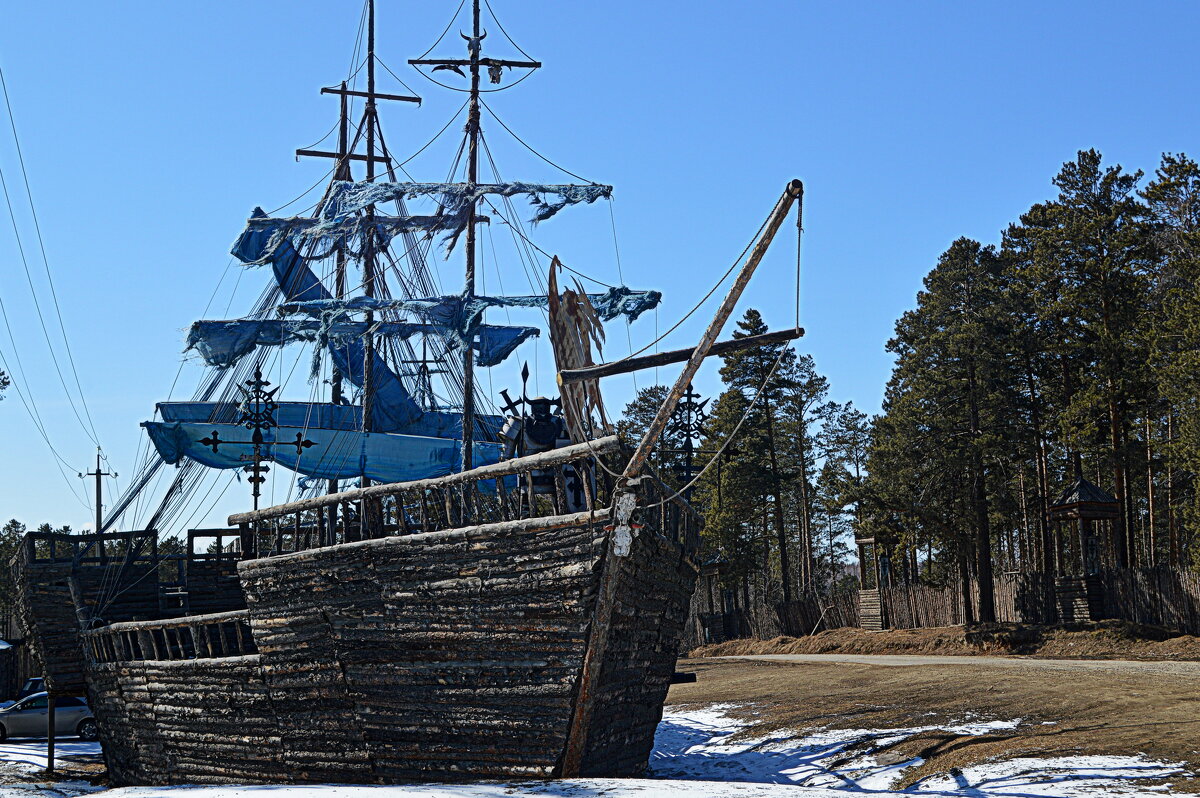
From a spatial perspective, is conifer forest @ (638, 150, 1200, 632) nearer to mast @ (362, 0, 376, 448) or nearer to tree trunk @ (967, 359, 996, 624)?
tree trunk @ (967, 359, 996, 624)

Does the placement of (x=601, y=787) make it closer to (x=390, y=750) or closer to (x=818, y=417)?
(x=390, y=750)

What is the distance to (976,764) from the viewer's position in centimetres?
1195

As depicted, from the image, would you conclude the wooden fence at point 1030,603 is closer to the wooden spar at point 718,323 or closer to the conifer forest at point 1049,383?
the conifer forest at point 1049,383

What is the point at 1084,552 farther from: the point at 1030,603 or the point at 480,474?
the point at 480,474

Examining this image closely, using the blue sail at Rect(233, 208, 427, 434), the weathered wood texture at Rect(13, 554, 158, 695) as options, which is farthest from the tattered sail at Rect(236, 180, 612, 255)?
the weathered wood texture at Rect(13, 554, 158, 695)

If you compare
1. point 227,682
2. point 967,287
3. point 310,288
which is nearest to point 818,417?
point 967,287

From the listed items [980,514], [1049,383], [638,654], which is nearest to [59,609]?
[638,654]

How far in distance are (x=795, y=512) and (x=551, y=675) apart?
204 ft

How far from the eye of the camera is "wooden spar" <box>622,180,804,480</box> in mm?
11125

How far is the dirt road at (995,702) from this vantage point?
12.2 meters

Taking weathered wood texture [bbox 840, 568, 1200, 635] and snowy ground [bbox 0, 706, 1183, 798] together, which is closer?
snowy ground [bbox 0, 706, 1183, 798]

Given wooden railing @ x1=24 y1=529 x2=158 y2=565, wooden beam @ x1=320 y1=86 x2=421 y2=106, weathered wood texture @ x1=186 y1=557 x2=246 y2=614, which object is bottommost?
weathered wood texture @ x1=186 y1=557 x2=246 y2=614

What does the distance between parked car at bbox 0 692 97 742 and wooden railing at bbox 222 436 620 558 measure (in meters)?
15.6

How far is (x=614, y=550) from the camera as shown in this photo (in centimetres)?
1105
